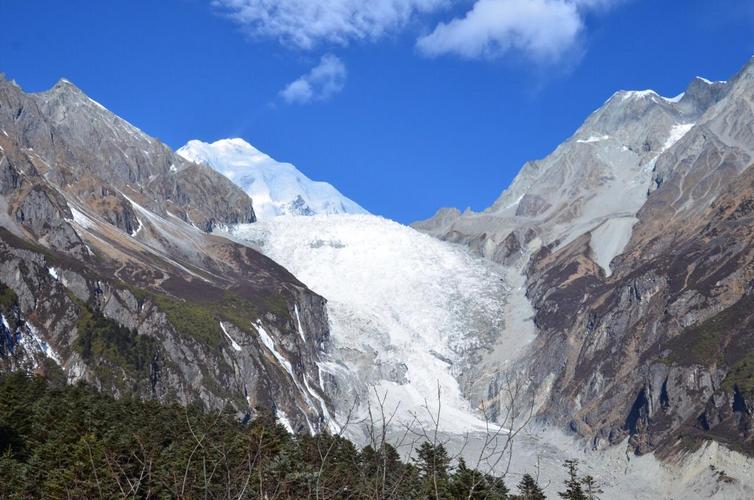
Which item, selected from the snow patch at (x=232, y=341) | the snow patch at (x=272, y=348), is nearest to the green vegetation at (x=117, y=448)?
the snow patch at (x=232, y=341)

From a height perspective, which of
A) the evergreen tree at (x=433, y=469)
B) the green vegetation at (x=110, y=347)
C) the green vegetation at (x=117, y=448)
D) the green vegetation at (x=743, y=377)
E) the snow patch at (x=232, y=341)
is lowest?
the evergreen tree at (x=433, y=469)

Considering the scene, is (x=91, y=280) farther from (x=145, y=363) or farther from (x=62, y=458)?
(x=62, y=458)

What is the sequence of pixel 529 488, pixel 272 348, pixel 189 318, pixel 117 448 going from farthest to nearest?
pixel 272 348 < pixel 189 318 < pixel 117 448 < pixel 529 488

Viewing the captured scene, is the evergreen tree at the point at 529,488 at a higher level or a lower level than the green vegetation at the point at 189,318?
lower

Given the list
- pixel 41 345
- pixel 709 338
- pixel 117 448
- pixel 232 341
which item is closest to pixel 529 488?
pixel 117 448

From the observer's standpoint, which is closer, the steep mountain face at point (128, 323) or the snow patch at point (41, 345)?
the snow patch at point (41, 345)

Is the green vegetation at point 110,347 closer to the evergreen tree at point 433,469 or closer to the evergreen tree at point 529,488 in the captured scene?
the evergreen tree at point 433,469

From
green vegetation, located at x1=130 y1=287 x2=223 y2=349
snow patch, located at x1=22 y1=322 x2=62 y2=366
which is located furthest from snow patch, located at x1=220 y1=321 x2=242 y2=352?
snow patch, located at x1=22 y1=322 x2=62 y2=366

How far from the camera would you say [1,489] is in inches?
1518

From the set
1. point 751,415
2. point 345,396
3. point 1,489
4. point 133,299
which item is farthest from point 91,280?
point 1,489

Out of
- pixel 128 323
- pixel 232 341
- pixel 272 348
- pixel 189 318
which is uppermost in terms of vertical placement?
pixel 189 318

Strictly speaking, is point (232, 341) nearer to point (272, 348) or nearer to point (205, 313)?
point (205, 313)

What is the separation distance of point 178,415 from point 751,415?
4341 inches

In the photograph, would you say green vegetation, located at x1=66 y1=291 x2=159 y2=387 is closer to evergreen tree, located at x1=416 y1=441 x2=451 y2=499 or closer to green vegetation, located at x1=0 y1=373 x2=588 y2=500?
green vegetation, located at x1=0 y1=373 x2=588 y2=500
